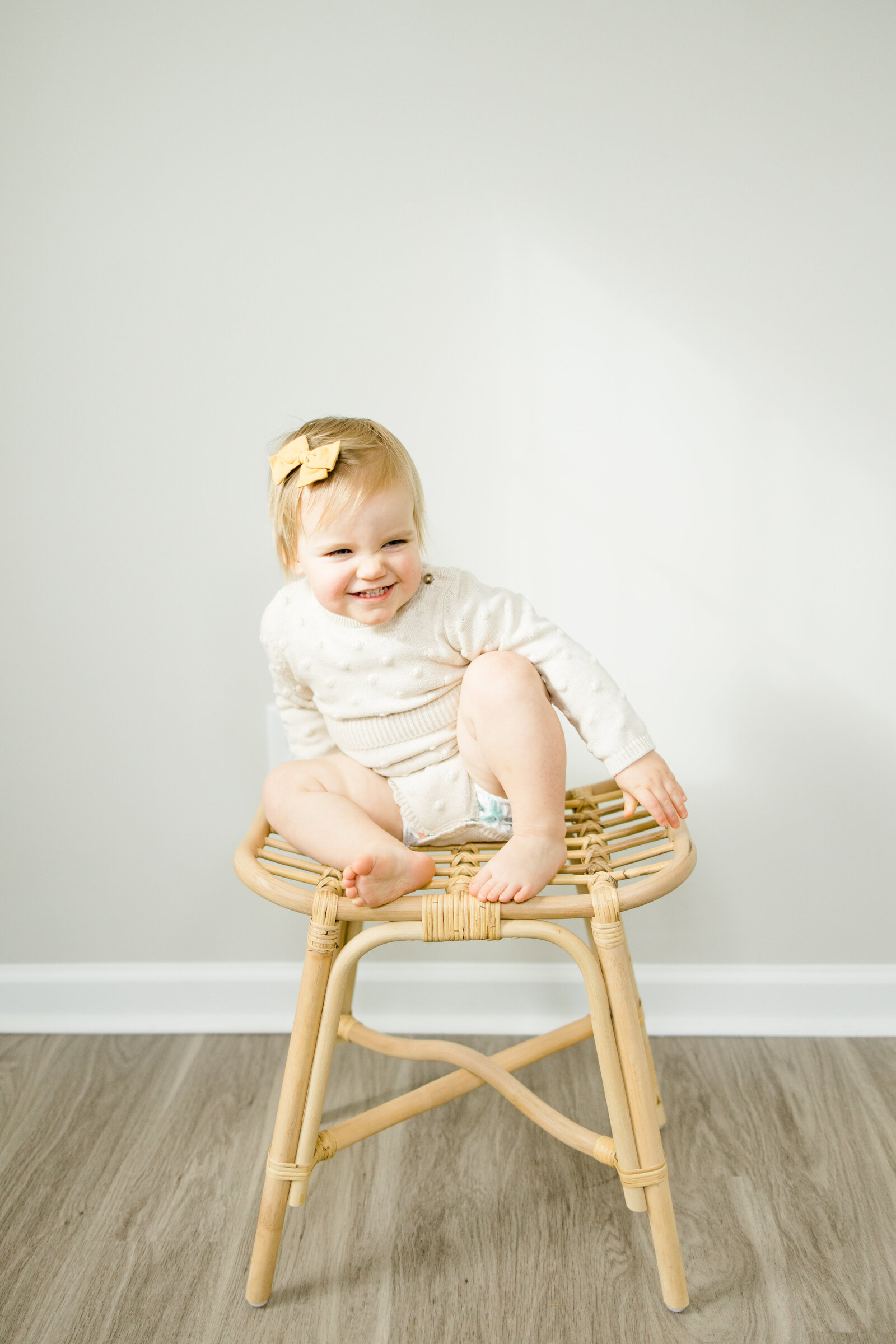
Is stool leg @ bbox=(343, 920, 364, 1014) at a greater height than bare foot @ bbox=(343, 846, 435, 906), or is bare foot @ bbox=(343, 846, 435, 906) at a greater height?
bare foot @ bbox=(343, 846, 435, 906)

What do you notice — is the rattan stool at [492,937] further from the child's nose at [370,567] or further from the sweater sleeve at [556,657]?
the child's nose at [370,567]

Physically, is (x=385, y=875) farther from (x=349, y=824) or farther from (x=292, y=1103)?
(x=292, y=1103)

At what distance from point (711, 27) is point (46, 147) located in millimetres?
874

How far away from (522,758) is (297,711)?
0.33 metres

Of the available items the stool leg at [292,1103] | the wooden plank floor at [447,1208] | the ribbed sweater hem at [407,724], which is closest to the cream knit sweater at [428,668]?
the ribbed sweater hem at [407,724]

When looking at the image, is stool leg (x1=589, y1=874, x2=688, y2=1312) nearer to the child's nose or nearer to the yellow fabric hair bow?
the child's nose

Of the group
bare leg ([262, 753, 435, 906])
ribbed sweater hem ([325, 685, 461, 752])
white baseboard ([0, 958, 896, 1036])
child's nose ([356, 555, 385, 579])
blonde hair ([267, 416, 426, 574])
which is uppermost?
blonde hair ([267, 416, 426, 574])

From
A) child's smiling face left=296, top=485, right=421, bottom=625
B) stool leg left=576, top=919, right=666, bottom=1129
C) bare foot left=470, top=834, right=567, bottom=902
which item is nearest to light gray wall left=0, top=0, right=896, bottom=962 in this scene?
stool leg left=576, top=919, right=666, bottom=1129

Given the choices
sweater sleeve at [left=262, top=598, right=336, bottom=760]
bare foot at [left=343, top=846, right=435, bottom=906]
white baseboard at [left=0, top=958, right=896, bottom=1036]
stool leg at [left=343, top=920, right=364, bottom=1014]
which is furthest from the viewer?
white baseboard at [left=0, top=958, right=896, bottom=1036]

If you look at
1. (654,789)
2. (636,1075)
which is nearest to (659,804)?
(654,789)

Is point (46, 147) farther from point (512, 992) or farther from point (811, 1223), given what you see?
point (811, 1223)

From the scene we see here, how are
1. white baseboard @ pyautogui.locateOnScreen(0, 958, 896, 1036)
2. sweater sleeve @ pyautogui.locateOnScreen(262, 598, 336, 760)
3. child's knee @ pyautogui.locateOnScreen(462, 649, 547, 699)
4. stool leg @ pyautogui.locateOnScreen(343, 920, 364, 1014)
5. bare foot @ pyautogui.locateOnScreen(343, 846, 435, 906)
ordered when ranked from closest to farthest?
bare foot @ pyautogui.locateOnScreen(343, 846, 435, 906) → child's knee @ pyautogui.locateOnScreen(462, 649, 547, 699) → sweater sleeve @ pyautogui.locateOnScreen(262, 598, 336, 760) → stool leg @ pyautogui.locateOnScreen(343, 920, 364, 1014) → white baseboard @ pyautogui.locateOnScreen(0, 958, 896, 1036)

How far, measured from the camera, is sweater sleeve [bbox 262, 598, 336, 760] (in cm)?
106

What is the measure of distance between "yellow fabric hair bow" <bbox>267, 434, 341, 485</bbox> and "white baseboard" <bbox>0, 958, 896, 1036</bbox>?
803 mm
